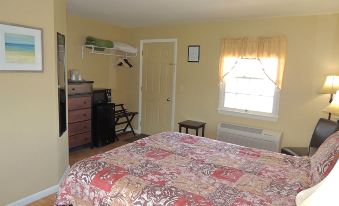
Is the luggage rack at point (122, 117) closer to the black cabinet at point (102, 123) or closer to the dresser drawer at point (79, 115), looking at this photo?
the black cabinet at point (102, 123)

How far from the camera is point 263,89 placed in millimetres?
4043

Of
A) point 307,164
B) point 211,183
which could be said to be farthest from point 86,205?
point 307,164

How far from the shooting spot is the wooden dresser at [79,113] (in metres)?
4.02

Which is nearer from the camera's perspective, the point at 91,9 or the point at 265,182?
the point at 265,182

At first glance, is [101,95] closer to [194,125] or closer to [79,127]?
[79,127]

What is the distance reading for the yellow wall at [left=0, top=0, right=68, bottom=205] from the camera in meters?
2.40

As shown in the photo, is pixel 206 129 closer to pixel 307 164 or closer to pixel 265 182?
pixel 307 164

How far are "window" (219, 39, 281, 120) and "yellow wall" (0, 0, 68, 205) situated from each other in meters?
2.75

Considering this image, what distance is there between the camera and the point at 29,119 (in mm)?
2596

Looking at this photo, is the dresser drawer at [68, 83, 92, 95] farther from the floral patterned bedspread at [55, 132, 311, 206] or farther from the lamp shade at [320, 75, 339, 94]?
the lamp shade at [320, 75, 339, 94]

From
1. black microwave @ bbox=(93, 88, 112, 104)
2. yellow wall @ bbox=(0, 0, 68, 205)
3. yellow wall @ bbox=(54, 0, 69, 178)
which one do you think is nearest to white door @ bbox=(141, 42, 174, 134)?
black microwave @ bbox=(93, 88, 112, 104)

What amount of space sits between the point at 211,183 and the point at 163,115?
11.2 ft

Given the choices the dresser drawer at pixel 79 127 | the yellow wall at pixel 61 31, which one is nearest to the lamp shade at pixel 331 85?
the yellow wall at pixel 61 31

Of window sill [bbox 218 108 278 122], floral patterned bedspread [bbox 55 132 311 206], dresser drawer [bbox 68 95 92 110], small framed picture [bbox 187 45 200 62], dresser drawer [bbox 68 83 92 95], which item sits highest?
small framed picture [bbox 187 45 200 62]
